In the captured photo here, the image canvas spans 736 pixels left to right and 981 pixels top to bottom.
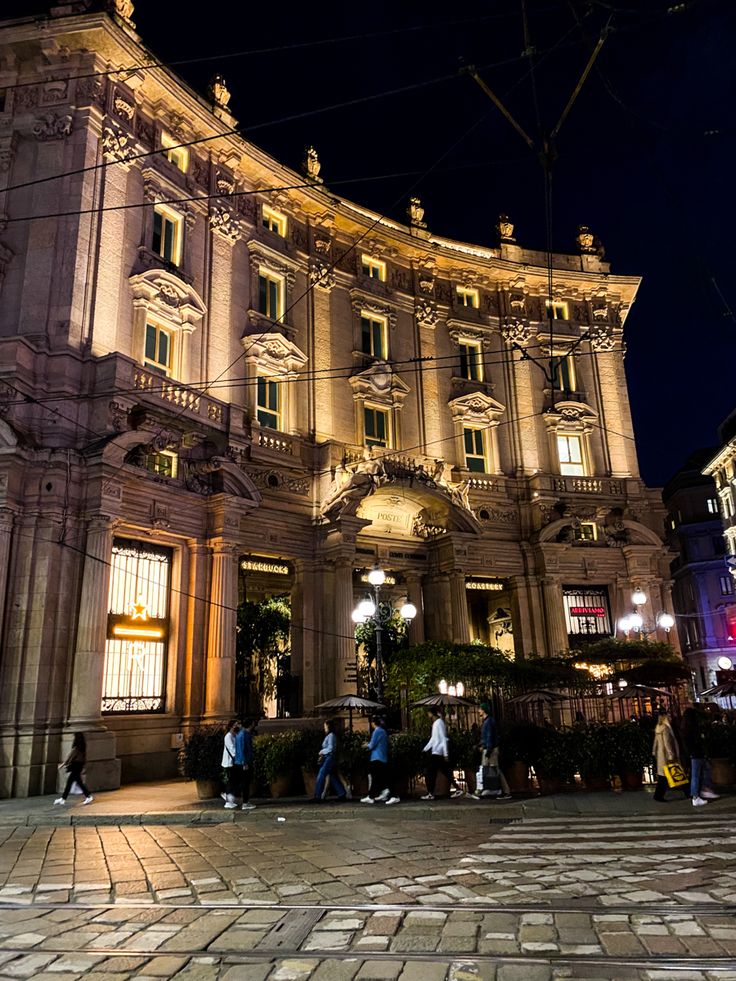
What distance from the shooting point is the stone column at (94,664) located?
1795 centimetres

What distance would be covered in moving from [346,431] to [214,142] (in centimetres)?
1148

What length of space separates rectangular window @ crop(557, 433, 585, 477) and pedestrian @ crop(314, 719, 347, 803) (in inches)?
851

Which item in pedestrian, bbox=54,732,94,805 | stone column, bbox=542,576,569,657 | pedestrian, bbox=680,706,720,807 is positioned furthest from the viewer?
stone column, bbox=542,576,569,657

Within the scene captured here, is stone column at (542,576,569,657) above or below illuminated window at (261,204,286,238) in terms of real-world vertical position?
below

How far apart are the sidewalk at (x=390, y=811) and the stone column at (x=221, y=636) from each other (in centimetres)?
622

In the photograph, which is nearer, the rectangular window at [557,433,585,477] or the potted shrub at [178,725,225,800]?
the potted shrub at [178,725,225,800]

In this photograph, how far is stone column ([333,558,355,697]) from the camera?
24.6 metres

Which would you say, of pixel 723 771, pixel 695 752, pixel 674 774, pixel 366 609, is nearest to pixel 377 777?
pixel 366 609

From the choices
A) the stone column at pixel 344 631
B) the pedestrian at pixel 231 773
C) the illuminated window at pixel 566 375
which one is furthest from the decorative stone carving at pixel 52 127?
the illuminated window at pixel 566 375

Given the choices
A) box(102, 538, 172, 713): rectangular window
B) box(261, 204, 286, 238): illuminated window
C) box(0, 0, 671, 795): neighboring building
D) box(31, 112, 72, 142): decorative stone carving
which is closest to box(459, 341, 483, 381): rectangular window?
box(0, 0, 671, 795): neighboring building

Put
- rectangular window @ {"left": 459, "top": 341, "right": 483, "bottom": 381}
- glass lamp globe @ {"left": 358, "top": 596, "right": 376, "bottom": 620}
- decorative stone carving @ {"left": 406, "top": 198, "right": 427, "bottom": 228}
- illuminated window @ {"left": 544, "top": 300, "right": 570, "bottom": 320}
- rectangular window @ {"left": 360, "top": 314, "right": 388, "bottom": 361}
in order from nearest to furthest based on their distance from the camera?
glass lamp globe @ {"left": 358, "top": 596, "right": 376, "bottom": 620}, rectangular window @ {"left": 360, "top": 314, "right": 388, "bottom": 361}, rectangular window @ {"left": 459, "top": 341, "right": 483, "bottom": 381}, decorative stone carving @ {"left": 406, "top": 198, "right": 427, "bottom": 228}, illuminated window @ {"left": 544, "top": 300, "right": 570, "bottom": 320}

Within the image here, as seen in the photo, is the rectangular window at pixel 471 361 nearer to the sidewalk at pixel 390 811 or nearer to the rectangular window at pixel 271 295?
the rectangular window at pixel 271 295

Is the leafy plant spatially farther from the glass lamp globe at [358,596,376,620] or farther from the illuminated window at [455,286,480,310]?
the illuminated window at [455,286,480,310]

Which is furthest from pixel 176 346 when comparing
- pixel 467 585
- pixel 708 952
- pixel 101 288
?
pixel 708 952
